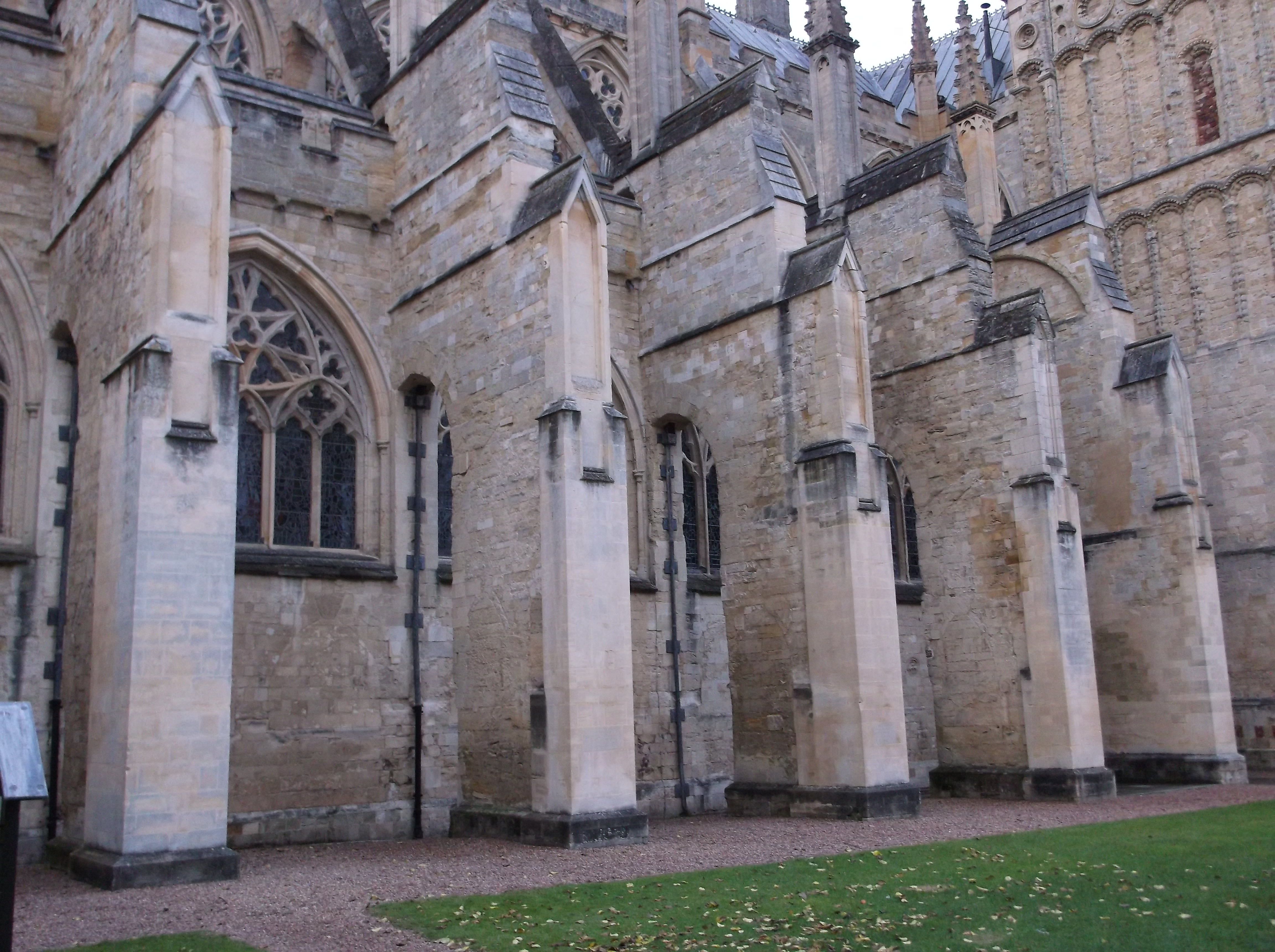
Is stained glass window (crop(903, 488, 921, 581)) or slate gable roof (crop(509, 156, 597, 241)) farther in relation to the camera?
stained glass window (crop(903, 488, 921, 581))

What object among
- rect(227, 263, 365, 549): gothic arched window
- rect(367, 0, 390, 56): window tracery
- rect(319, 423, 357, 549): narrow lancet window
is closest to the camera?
rect(227, 263, 365, 549): gothic arched window

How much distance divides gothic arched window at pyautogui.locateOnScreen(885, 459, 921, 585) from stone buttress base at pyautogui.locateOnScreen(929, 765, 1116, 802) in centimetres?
377

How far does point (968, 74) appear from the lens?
73.7ft

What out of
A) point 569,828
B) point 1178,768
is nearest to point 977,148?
point 1178,768

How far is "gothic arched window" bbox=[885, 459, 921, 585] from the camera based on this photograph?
20.0 m

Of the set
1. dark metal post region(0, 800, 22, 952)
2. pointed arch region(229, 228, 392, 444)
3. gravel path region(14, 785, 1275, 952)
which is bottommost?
gravel path region(14, 785, 1275, 952)

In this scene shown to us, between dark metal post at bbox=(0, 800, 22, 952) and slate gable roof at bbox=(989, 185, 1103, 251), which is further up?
slate gable roof at bbox=(989, 185, 1103, 251)

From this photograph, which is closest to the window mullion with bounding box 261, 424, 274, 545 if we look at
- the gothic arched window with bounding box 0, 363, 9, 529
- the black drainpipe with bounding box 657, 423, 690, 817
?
the gothic arched window with bounding box 0, 363, 9, 529

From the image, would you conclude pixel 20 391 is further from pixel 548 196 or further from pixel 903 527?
pixel 903 527

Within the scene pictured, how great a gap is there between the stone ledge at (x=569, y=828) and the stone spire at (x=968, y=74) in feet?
51.7

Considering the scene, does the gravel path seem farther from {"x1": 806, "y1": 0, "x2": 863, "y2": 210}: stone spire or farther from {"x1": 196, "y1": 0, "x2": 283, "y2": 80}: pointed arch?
{"x1": 196, "y1": 0, "x2": 283, "y2": 80}: pointed arch

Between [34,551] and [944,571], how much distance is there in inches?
460

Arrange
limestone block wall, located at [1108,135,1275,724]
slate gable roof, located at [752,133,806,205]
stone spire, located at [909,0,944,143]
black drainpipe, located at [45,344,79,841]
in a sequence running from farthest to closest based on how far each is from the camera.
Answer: stone spire, located at [909,0,944,143]
limestone block wall, located at [1108,135,1275,724]
slate gable roof, located at [752,133,806,205]
black drainpipe, located at [45,344,79,841]

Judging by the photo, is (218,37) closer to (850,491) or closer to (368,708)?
(368,708)
